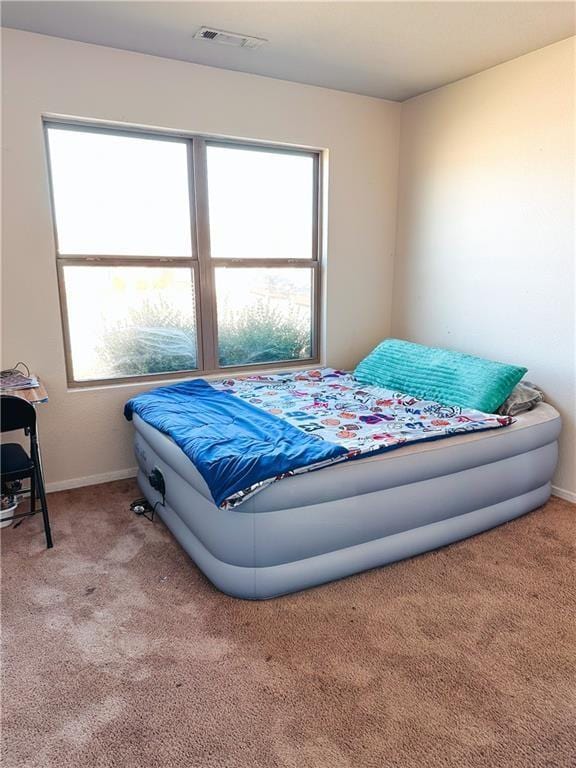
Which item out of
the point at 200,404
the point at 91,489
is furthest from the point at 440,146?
the point at 91,489

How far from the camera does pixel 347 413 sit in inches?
108

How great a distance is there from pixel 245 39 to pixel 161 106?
0.64 meters

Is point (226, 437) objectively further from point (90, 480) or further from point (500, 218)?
point (500, 218)

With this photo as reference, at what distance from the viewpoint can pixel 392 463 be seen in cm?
214

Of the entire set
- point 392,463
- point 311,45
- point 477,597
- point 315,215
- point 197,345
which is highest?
point 311,45

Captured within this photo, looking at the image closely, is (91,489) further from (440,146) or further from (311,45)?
(440,146)

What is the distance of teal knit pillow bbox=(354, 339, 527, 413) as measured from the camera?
2783mm

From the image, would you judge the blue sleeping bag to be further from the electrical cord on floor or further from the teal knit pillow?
the teal knit pillow

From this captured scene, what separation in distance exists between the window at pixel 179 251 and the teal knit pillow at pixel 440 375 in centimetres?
70

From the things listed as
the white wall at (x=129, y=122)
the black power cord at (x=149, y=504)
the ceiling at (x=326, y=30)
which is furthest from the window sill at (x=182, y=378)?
the ceiling at (x=326, y=30)

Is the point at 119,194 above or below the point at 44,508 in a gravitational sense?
above

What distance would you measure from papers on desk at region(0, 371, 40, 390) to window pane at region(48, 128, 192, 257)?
78cm

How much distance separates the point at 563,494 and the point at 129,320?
2.86m

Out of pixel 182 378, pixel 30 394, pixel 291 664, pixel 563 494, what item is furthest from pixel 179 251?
pixel 563 494
